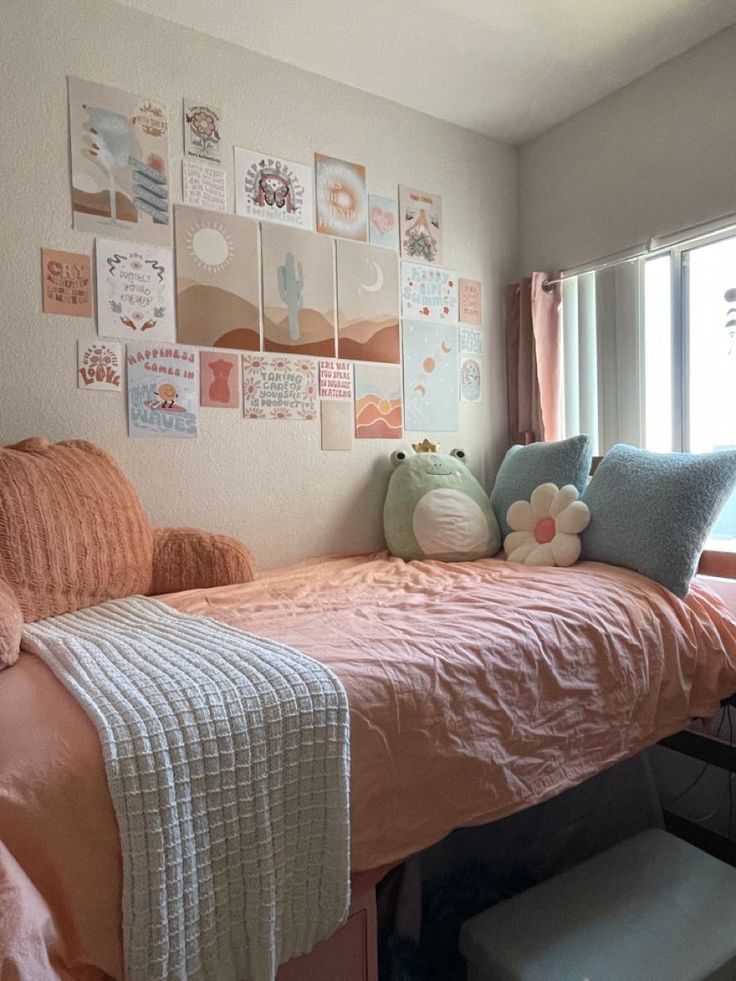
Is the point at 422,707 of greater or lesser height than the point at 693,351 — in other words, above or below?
below

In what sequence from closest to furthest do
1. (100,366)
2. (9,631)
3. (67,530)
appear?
(9,631)
(67,530)
(100,366)

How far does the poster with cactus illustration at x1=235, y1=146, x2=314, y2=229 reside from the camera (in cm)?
201

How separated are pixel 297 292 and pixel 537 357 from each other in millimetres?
947

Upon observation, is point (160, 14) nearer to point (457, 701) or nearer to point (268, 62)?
point (268, 62)

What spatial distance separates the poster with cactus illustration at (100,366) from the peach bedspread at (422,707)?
25.5 inches

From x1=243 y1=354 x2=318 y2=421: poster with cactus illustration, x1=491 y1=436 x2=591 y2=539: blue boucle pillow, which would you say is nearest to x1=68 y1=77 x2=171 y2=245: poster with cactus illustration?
x1=243 y1=354 x2=318 y2=421: poster with cactus illustration

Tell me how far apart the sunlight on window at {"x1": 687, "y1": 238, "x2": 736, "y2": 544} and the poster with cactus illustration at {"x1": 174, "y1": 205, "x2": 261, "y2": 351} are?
1455mm

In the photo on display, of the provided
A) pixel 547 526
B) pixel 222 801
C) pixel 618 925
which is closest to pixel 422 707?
pixel 222 801

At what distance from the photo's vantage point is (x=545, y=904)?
48.9 inches

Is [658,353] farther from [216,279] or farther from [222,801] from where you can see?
[222,801]

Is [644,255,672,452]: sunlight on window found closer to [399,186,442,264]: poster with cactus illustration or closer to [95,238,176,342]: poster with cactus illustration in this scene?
[399,186,442,264]: poster with cactus illustration

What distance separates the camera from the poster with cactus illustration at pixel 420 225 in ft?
7.72

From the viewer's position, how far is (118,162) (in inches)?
71.6

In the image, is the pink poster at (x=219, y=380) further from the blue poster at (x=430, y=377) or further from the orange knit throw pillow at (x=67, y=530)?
the blue poster at (x=430, y=377)
